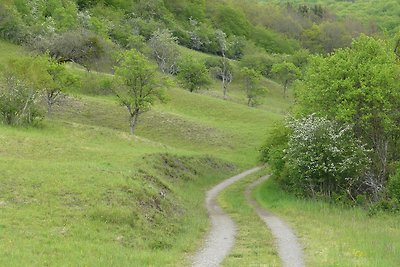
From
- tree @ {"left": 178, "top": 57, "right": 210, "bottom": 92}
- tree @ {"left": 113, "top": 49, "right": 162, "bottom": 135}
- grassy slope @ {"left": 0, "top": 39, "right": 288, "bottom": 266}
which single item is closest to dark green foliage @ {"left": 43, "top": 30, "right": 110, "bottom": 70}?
tree @ {"left": 178, "top": 57, "right": 210, "bottom": 92}

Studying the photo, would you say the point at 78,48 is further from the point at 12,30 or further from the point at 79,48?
the point at 12,30

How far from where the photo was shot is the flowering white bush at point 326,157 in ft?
108

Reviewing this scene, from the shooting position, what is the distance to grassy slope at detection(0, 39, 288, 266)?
17.5 m

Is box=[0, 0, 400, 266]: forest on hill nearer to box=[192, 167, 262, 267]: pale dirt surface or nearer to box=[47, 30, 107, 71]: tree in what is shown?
box=[192, 167, 262, 267]: pale dirt surface

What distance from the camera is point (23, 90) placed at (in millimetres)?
45688

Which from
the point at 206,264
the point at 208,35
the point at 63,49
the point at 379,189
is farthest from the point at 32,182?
the point at 208,35

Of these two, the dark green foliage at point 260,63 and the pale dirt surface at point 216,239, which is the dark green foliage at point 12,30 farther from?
the pale dirt surface at point 216,239

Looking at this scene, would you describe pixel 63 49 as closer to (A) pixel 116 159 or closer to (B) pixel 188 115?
(B) pixel 188 115

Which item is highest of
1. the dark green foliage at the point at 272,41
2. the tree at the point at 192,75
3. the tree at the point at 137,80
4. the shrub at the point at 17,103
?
the dark green foliage at the point at 272,41

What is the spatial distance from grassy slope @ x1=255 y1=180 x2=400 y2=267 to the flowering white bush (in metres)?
2.10

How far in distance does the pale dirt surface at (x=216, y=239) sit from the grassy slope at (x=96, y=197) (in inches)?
25.0

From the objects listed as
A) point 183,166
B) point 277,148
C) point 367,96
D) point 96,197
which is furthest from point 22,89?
point 367,96

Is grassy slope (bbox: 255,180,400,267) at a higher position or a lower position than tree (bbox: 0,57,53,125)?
→ lower

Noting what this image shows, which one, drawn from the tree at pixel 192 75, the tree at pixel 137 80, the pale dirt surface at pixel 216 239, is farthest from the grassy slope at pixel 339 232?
the tree at pixel 192 75
